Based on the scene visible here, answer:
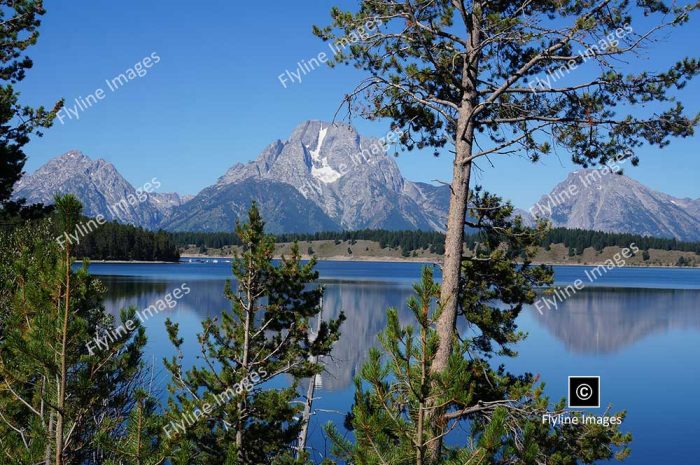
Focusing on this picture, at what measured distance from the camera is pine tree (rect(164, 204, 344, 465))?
12359mm

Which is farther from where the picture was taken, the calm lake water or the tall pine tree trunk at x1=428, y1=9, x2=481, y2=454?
the calm lake water

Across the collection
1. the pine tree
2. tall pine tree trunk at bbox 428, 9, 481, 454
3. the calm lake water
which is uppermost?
tall pine tree trunk at bbox 428, 9, 481, 454

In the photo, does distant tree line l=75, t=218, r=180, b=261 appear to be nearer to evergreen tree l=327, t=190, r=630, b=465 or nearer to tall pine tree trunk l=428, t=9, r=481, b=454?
tall pine tree trunk l=428, t=9, r=481, b=454

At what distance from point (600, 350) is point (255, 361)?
130 ft

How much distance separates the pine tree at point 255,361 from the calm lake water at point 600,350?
4.84ft

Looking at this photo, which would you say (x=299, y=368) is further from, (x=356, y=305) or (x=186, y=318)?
(x=356, y=305)

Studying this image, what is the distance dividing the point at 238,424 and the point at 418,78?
7.81 metres

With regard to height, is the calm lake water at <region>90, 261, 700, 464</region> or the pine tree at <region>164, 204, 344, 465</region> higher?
the pine tree at <region>164, 204, 344, 465</region>

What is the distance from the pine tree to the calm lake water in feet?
4.84

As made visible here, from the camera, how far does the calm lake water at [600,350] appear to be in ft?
88.2

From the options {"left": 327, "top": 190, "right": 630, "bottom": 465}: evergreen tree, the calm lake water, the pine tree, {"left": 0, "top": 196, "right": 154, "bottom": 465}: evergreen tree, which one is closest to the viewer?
{"left": 327, "top": 190, "right": 630, "bottom": 465}: evergreen tree

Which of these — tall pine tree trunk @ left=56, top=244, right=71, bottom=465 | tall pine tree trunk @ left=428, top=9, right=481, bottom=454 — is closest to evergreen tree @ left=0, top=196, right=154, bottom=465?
tall pine tree trunk @ left=56, top=244, right=71, bottom=465

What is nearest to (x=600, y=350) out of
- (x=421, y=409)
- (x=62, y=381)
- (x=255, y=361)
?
(x=255, y=361)

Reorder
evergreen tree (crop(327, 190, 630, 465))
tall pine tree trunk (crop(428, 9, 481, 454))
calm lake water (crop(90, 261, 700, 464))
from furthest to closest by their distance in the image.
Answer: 1. calm lake water (crop(90, 261, 700, 464))
2. tall pine tree trunk (crop(428, 9, 481, 454))
3. evergreen tree (crop(327, 190, 630, 465))
